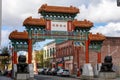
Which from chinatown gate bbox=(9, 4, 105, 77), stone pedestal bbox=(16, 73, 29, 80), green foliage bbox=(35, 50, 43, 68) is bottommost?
stone pedestal bbox=(16, 73, 29, 80)

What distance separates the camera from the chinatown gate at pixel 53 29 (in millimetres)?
45281

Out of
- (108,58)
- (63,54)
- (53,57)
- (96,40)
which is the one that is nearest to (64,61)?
(63,54)

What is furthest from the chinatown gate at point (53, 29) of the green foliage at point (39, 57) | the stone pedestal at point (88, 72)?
the green foliage at point (39, 57)

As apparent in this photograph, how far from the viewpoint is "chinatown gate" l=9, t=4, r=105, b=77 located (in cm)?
4528

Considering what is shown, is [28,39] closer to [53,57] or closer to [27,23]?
[27,23]

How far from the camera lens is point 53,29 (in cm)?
4628

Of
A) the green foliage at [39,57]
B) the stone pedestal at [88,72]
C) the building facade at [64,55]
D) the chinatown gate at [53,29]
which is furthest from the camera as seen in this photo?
the green foliage at [39,57]

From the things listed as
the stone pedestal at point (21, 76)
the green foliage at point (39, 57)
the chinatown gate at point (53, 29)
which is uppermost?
the chinatown gate at point (53, 29)

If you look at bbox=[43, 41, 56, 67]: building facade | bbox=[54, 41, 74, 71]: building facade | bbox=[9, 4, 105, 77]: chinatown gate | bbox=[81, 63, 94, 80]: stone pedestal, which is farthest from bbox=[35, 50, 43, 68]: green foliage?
bbox=[81, 63, 94, 80]: stone pedestal

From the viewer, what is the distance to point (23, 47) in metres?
47.0

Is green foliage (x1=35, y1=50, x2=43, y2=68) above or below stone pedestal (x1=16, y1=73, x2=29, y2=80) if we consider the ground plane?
above

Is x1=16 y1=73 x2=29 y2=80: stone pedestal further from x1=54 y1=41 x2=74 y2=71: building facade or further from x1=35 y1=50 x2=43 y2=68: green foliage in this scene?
x1=35 y1=50 x2=43 y2=68: green foliage

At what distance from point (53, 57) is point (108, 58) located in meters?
62.7

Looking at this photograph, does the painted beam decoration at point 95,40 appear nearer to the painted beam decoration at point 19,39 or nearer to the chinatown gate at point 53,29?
the chinatown gate at point 53,29
